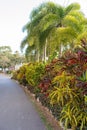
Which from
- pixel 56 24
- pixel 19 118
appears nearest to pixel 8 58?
pixel 56 24

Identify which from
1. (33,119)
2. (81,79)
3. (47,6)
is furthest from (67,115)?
(47,6)

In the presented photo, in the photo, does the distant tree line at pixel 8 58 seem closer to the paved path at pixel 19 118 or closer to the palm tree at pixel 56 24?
the palm tree at pixel 56 24

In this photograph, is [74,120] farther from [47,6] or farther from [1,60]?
[1,60]

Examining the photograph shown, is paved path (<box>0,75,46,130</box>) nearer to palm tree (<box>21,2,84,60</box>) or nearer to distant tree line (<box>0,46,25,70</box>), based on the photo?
palm tree (<box>21,2,84,60</box>)

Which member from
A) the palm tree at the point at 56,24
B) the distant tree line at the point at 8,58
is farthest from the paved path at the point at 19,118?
the distant tree line at the point at 8,58

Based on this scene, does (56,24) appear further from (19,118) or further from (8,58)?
(8,58)

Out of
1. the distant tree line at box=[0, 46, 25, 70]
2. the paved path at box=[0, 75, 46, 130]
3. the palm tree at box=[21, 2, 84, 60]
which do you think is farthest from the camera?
the distant tree line at box=[0, 46, 25, 70]

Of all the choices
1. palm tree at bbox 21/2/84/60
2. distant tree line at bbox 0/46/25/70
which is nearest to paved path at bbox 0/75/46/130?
palm tree at bbox 21/2/84/60

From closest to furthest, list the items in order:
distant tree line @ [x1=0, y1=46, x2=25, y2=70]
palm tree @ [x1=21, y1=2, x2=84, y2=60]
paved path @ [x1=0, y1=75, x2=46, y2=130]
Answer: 1. paved path @ [x1=0, y1=75, x2=46, y2=130]
2. palm tree @ [x1=21, y1=2, x2=84, y2=60]
3. distant tree line @ [x1=0, y1=46, x2=25, y2=70]

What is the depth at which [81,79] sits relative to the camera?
6.28m

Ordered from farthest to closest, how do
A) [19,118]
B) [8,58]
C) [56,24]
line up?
[8,58] → [56,24] → [19,118]

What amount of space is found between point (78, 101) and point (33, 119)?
8.68ft

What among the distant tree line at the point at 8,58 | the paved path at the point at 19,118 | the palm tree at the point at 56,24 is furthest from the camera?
the distant tree line at the point at 8,58

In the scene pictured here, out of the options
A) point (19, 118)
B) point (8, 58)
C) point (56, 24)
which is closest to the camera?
point (19, 118)
